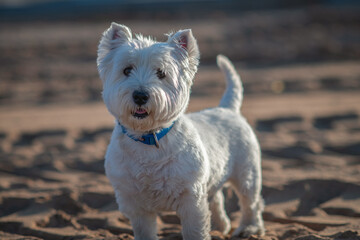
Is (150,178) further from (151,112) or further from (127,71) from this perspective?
(127,71)

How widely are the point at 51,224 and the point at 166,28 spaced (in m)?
17.6

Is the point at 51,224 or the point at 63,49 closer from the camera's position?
the point at 51,224

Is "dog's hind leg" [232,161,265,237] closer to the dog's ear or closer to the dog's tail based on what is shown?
the dog's tail

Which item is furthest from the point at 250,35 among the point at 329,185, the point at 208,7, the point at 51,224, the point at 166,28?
the point at 51,224

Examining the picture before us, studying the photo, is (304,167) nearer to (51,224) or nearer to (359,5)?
(51,224)

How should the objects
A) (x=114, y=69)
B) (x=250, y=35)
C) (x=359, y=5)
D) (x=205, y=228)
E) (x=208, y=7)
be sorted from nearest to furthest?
(x=114, y=69) → (x=205, y=228) → (x=250, y=35) → (x=359, y=5) → (x=208, y=7)

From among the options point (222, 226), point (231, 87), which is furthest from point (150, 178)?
point (231, 87)

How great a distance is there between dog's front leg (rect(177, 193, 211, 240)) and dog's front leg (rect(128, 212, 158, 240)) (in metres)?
0.29

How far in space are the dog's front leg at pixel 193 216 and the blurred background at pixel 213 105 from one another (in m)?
0.78

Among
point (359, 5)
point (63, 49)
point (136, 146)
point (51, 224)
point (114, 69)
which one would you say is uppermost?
point (359, 5)

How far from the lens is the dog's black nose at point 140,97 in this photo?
9.05ft

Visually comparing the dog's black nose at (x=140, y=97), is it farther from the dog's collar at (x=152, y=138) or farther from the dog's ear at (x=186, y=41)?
the dog's ear at (x=186, y=41)

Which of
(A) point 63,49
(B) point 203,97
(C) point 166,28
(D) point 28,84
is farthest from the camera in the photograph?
(C) point 166,28

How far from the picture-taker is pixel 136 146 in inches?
122
